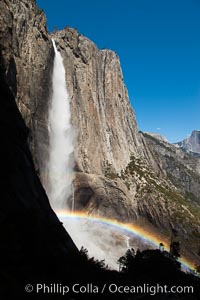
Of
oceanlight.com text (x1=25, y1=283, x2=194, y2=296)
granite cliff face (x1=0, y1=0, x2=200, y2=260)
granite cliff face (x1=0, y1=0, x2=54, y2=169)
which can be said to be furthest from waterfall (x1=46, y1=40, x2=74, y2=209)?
oceanlight.com text (x1=25, y1=283, x2=194, y2=296)

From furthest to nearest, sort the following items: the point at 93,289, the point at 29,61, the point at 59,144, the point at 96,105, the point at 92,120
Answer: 1. the point at 96,105
2. the point at 92,120
3. the point at 59,144
4. the point at 29,61
5. the point at 93,289

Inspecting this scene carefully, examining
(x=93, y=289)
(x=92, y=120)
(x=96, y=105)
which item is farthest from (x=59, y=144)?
(x=93, y=289)

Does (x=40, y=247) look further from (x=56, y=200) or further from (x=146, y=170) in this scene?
(x=146, y=170)

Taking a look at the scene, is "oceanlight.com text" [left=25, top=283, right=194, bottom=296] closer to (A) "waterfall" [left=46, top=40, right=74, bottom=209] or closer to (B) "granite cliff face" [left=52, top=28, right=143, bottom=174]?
(A) "waterfall" [left=46, top=40, right=74, bottom=209]

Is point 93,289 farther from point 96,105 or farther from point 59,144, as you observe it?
point 96,105

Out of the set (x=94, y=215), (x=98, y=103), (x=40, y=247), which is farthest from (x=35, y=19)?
(x=40, y=247)

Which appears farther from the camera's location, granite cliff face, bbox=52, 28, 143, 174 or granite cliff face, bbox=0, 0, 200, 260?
granite cliff face, bbox=52, 28, 143, 174
